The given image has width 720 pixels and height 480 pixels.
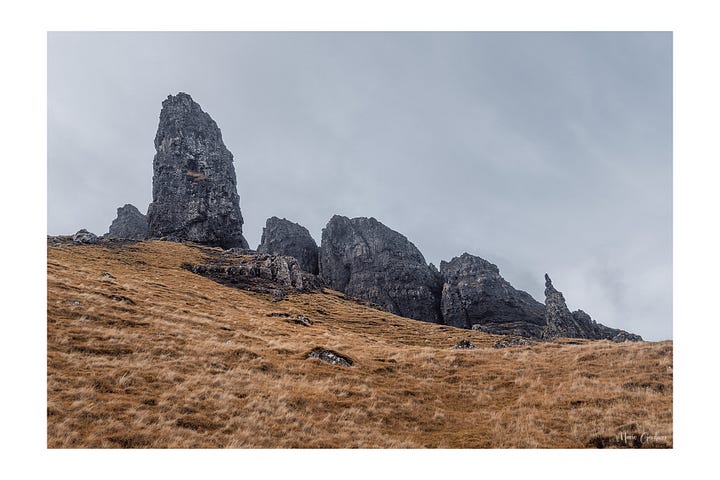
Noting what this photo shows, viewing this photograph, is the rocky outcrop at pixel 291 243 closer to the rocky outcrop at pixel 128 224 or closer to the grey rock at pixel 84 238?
the rocky outcrop at pixel 128 224

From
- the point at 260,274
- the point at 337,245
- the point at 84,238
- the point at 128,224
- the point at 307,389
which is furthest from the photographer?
the point at 128,224

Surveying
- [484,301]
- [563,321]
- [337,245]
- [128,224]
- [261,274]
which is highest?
[128,224]

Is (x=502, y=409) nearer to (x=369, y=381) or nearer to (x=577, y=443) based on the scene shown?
(x=577, y=443)

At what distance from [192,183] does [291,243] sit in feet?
133

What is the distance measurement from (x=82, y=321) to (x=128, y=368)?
8.68 m

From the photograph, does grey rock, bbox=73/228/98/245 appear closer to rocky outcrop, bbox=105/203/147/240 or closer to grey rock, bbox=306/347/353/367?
rocky outcrop, bbox=105/203/147/240

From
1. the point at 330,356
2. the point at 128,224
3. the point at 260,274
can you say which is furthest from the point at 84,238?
the point at 330,356

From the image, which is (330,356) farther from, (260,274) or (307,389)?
(260,274)

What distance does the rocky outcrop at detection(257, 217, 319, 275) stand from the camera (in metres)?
142

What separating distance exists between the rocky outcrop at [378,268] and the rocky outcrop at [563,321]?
4063 centimetres

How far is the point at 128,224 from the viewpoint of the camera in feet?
476

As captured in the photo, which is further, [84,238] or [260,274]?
[84,238]

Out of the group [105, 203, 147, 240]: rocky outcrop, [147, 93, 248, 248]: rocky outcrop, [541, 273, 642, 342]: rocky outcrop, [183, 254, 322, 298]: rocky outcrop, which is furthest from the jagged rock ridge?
[105, 203, 147, 240]: rocky outcrop

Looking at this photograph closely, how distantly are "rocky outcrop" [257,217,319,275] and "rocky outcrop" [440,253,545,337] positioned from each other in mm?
49059
